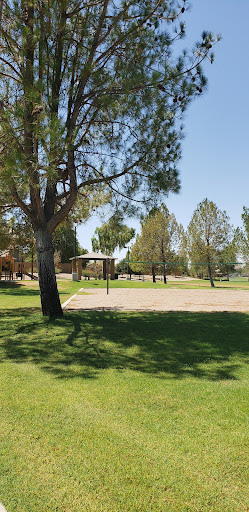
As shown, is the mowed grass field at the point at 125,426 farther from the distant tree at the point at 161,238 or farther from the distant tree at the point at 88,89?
the distant tree at the point at 161,238

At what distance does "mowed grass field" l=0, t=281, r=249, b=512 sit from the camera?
2.48m

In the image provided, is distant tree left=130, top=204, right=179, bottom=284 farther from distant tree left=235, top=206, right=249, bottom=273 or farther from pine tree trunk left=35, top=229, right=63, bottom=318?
pine tree trunk left=35, top=229, right=63, bottom=318

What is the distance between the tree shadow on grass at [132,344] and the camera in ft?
18.2

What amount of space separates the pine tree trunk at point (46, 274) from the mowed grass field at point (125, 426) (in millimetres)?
2968

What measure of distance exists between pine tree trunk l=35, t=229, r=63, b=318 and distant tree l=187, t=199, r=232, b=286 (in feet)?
91.3

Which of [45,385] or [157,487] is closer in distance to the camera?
[157,487]

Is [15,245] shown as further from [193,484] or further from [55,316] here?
[193,484]

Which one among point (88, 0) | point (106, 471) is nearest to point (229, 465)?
point (106, 471)

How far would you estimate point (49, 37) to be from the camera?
9.02 m

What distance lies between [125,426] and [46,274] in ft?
22.9

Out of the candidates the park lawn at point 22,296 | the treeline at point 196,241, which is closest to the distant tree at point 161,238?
the treeline at point 196,241

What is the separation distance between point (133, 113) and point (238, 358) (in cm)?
675

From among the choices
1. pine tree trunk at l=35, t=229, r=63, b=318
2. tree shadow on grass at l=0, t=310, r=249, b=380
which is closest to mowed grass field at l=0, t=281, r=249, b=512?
tree shadow on grass at l=0, t=310, r=249, b=380

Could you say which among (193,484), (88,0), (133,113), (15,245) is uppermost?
(88,0)
